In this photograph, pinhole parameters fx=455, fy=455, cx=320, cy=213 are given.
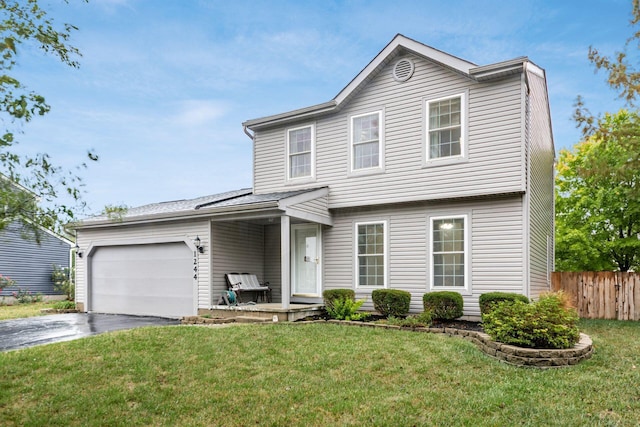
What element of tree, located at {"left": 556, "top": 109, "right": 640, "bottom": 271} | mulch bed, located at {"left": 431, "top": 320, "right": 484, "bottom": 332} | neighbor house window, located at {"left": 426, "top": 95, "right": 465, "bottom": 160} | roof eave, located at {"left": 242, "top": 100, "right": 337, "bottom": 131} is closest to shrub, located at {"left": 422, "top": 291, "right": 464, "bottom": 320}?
mulch bed, located at {"left": 431, "top": 320, "right": 484, "bottom": 332}

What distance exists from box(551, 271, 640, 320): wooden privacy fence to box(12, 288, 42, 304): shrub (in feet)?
73.1

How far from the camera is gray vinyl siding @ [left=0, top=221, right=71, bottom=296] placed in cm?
2108

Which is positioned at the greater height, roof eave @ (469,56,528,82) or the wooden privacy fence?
roof eave @ (469,56,528,82)

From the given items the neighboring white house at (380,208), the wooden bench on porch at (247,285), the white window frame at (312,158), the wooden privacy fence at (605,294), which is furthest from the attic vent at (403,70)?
the wooden privacy fence at (605,294)

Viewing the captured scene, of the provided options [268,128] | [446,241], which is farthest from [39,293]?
[446,241]

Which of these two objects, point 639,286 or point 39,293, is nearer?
point 639,286

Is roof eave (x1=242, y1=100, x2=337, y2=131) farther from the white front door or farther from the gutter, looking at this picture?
the white front door

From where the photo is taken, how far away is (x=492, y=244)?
10.7 m

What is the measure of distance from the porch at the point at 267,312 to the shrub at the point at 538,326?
4956mm

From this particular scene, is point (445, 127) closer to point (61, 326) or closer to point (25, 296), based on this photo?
point (61, 326)

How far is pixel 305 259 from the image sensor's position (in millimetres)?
13273

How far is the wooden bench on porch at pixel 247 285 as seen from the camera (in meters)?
12.7

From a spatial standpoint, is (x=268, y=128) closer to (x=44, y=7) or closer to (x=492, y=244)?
(x=492, y=244)

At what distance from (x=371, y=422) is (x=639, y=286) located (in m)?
11.6
